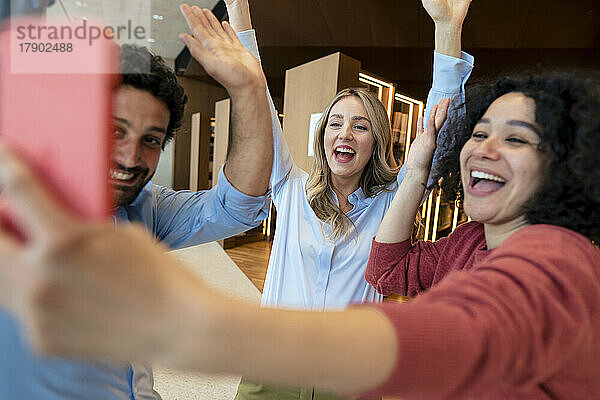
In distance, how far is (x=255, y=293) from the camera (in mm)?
2443

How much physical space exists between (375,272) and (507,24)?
2462mm

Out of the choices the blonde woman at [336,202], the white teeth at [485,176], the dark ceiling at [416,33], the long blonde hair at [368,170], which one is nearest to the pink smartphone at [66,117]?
the white teeth at [485,176]

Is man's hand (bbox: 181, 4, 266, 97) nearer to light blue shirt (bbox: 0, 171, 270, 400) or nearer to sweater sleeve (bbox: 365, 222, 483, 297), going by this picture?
light blue shirt (bbox: 0, 171, 270, 400)

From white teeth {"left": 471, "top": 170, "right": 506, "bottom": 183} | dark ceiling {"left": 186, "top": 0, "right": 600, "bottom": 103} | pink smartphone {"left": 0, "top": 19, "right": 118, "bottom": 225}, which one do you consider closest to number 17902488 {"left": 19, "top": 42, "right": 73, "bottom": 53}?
pink smartphone {"left": 0, "top": 19, "right": 118, "bottom": 225}

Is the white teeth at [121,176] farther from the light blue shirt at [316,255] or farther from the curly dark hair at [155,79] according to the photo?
the light blue shirt at [316,255]

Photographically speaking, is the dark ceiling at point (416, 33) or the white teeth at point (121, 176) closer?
the white teeth at point (121, 176)

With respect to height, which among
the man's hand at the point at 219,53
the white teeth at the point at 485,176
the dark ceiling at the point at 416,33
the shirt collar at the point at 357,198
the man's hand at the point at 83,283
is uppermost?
the dark ceiling at the point at 416,33

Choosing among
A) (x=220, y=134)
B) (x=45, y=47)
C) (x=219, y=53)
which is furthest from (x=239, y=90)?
(x=220, y=134)

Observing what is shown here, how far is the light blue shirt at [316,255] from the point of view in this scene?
2.52ft

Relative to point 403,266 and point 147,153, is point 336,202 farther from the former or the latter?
point 147,153

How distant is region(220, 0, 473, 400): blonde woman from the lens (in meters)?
0.76

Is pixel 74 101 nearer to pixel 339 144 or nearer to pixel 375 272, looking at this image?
pixel 375 272

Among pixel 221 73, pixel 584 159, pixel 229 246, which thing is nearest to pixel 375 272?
pixel 584 159

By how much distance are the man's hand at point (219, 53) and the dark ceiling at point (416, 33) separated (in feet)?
7.92
